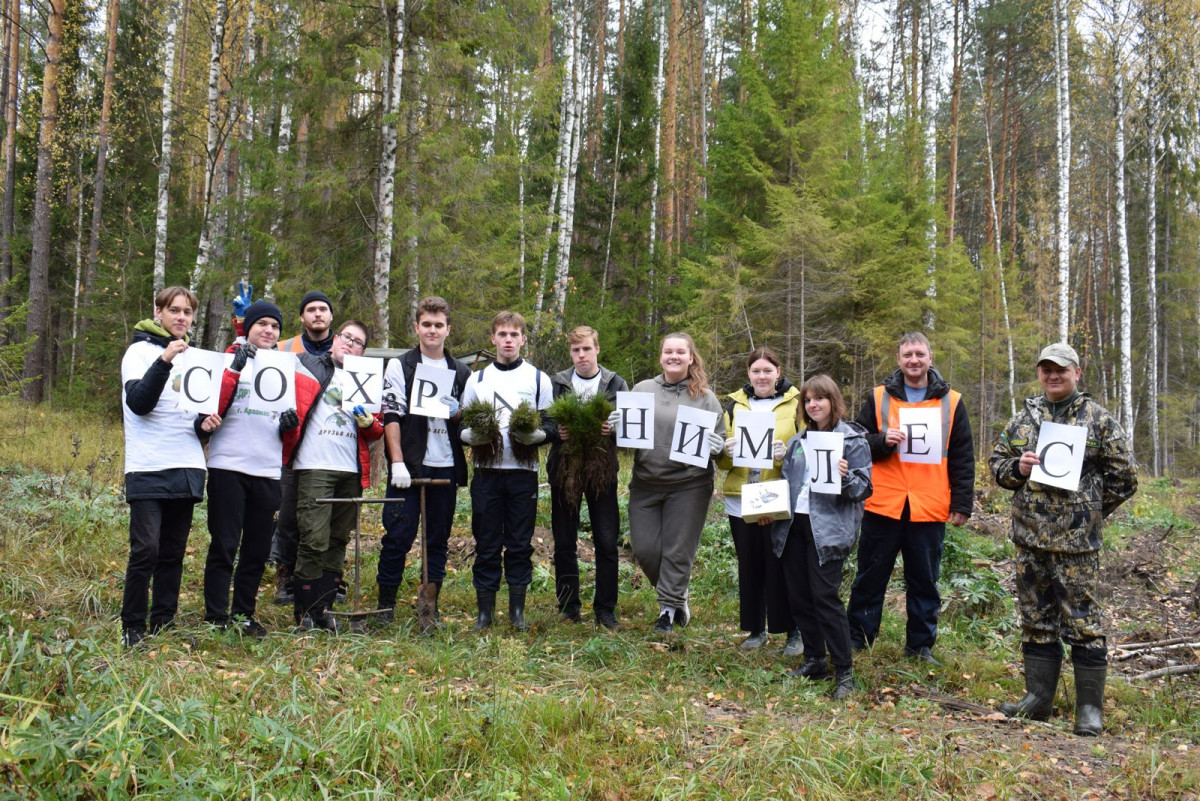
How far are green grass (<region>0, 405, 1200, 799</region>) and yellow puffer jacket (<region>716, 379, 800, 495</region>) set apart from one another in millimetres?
1226

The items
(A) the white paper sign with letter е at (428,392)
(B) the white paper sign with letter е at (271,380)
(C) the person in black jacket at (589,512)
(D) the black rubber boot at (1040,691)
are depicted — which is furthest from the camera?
(C) the person in black jacket at (589,512)

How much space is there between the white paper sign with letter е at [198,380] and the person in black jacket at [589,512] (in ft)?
7.78

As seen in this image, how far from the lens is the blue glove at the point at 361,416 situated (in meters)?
5.81

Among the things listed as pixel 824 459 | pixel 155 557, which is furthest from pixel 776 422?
pixel 155 557

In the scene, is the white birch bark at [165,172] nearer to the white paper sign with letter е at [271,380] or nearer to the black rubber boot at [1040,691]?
the white paper sign with letter е at [271,380]

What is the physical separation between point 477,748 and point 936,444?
3918mm

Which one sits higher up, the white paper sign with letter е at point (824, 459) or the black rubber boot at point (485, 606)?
the white paper sign with letter е at point (824, 459)

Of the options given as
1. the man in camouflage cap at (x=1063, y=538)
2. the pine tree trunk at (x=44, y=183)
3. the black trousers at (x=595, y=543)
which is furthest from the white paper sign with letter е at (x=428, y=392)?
the pine tree trunk at (x=44, y=183)

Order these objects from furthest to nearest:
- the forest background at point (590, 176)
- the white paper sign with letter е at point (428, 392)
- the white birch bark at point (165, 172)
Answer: the white birch bark at point (165, 172)
the forest background at point (590, 176)
the white paper sign with letter е at point (428, 392)

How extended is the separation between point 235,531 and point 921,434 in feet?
15.7

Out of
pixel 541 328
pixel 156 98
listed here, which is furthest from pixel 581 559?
pixel 156 98

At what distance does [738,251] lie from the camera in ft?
57.9

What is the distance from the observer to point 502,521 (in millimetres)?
6254

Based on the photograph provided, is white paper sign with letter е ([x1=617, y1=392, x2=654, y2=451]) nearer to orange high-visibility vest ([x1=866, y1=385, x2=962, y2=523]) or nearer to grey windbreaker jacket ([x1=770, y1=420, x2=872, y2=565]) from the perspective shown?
grey windbreaker jacket ([x1=770, y1=420, x2=872, y2=565])
